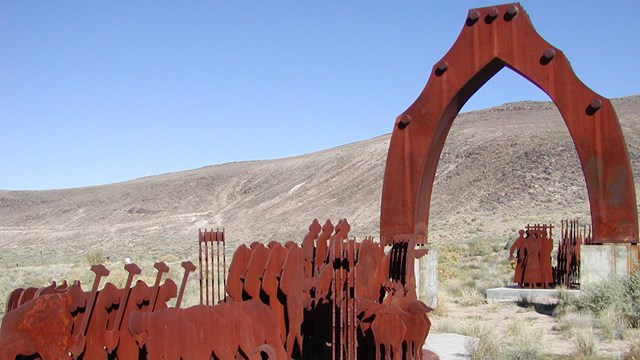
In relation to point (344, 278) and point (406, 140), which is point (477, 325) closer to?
point (406, 140)

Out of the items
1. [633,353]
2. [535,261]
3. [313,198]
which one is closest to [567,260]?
[535,261]

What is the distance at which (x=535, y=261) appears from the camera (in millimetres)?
15719

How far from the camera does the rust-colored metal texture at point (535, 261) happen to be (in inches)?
617

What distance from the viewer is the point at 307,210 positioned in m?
63.0

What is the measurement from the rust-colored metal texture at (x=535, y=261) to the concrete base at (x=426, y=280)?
12.5ft

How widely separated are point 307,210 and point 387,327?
185 ft

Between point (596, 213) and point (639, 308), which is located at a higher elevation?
point (596, 213)

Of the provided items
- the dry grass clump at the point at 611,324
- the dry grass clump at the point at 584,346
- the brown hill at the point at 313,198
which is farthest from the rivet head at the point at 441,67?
the brown hill at the point at 313,198

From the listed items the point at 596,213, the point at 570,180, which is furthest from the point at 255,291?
the point at 570,180

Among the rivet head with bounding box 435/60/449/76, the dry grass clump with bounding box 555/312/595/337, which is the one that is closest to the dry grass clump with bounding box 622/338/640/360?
the dry grass clump with bounding box 555/312/595/337

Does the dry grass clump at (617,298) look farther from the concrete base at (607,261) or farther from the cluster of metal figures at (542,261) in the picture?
the cluster of metal figures at (542,261)

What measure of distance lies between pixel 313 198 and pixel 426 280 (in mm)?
54632

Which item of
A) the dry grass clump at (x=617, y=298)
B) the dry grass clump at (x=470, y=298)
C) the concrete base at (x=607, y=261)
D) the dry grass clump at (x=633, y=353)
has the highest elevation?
the concrete base at (x=607, y=261)

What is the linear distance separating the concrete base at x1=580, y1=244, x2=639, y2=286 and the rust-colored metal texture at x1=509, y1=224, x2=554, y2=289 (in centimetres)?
348
